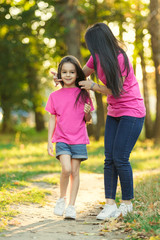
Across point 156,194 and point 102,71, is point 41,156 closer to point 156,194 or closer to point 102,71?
point 156,194

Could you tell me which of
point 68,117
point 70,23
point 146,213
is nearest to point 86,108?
point 68,117

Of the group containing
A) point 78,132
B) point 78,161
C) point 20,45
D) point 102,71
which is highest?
point 20,45

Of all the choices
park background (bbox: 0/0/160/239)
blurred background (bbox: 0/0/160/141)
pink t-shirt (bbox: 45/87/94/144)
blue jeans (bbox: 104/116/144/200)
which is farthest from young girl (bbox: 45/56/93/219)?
blurred background (bbox: 0/0/160/141)

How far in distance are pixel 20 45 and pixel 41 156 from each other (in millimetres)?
6612

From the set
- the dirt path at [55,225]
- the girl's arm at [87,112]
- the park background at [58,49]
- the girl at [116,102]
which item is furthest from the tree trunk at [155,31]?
the girl at [116,102]

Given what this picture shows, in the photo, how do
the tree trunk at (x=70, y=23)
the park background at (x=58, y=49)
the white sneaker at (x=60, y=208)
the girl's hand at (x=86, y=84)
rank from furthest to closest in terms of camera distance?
the tree trunk at (x=70, y=23), the park background at (x=58, y=49), the white sneaker at (x=60, y=208), the girl's hand at (x=86, y=84)

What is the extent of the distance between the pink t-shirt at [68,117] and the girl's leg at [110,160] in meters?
0.28

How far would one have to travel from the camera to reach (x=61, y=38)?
608 inches

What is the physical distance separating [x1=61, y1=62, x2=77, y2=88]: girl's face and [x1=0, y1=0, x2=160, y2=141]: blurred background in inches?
357

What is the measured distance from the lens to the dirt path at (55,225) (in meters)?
3.77

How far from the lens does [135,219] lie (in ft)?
13.4

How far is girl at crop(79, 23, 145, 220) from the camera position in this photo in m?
4.14

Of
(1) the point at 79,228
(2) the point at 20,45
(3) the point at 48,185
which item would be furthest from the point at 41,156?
(1) the point at 79,228

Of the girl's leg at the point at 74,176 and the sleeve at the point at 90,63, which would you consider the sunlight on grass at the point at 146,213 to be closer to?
the girl's leg at the point at 74,176
